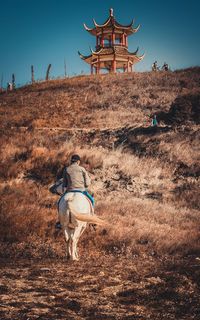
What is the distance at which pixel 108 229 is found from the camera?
9492 mm

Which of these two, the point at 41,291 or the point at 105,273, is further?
the point at 105,273

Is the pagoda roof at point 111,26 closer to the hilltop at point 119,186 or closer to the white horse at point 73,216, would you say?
the hilltop at point 119,186

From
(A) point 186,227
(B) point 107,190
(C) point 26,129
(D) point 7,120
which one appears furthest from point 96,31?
(A) point 186,227

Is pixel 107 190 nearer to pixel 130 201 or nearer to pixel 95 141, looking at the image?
pixel 130 201

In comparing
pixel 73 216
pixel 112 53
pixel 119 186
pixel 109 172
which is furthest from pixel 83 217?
pixel 112 53

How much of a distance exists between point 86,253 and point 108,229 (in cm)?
143

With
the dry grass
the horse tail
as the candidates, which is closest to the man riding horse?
the horse tail

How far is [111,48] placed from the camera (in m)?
45.6

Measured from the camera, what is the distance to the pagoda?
151 feet

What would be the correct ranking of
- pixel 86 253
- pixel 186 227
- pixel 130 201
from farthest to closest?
pixel 130 201 → pixel 186 227 → pixel 86 253

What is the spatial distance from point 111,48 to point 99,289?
43.5 metres

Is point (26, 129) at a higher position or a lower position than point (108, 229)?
higher

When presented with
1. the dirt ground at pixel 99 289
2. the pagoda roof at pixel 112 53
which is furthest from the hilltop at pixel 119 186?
the pagoda roof at pixel 112 53

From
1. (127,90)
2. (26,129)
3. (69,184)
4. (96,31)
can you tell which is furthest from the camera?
(96,31)
